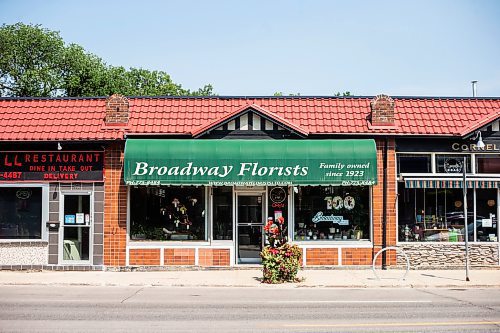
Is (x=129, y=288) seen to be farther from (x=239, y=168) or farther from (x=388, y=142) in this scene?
Result: (x=388, y=142)

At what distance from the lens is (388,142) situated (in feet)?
62.6

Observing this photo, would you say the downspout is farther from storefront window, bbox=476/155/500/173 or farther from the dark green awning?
storefront window, bbox=476/155/500/173

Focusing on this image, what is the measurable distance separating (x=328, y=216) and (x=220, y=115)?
4827 millimetres

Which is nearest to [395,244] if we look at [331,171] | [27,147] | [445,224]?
[445,224]

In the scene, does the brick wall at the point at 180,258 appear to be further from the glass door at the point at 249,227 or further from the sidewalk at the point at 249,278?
the glass door at the point at 249,227

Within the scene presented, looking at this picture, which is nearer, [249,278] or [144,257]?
[249,278]

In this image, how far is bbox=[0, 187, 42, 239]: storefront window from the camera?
19.0 meters

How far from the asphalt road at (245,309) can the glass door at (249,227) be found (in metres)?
3.71

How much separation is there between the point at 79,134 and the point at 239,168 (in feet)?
17.0

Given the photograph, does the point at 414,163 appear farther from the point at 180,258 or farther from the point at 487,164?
the point at 180,258

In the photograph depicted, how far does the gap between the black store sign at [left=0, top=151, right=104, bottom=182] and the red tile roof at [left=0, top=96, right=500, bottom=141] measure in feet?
2.05

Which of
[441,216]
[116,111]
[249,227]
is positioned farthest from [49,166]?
[441,216]

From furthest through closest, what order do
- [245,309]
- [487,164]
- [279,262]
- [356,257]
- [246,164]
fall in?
1. [487,164]
2. [356,257]
3. [246,164]
4. [279,262]
5. [245,309]

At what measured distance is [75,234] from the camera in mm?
18969
